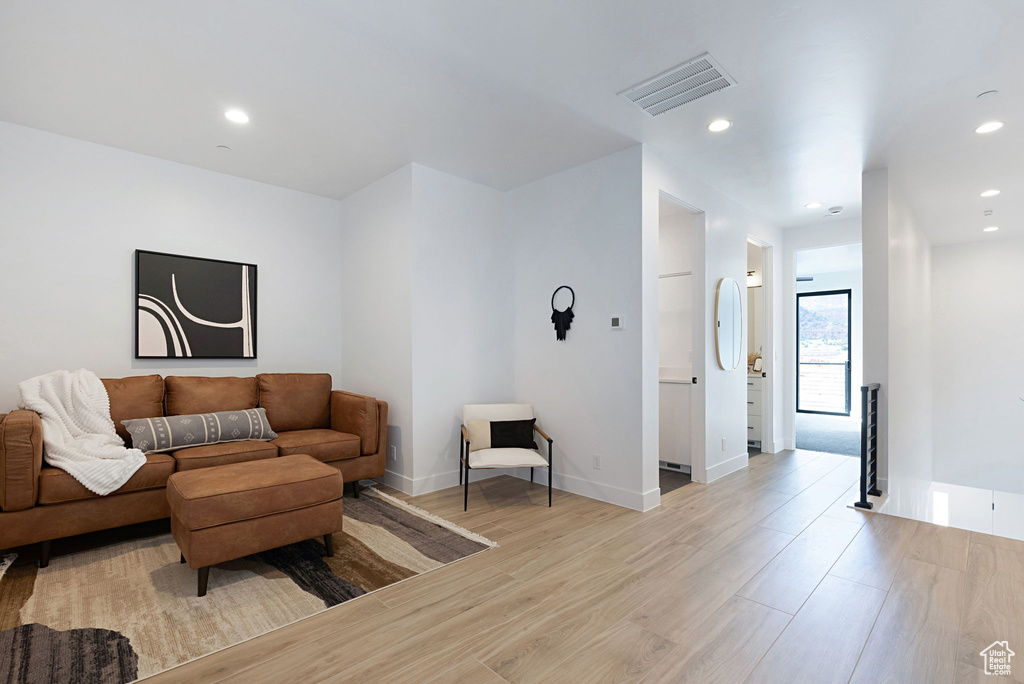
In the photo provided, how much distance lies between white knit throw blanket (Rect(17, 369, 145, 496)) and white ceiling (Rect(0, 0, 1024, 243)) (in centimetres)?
173

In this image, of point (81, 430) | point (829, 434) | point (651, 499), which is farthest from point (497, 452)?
point (829, 434)

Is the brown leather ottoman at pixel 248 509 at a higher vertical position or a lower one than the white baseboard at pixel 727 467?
higher

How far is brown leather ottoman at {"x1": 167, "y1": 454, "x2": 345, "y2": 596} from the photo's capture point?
87.8 inches

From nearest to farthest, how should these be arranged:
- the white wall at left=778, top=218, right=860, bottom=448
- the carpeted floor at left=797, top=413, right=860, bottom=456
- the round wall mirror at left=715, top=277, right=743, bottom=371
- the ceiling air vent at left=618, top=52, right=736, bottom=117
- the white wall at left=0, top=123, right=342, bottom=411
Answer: the ceiling air vent at left=618, top=52, right=736, bottom=117
the white wall at left=0, top=123, right=342, bottom=411
the round wall mirror at left=715, top=277, right=743, bottom=371
the white wall at left=778, top=218, right=860, bottom=448
the carpeted floor at left=797, top=413, right=860, bottom=456

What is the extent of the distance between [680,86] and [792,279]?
401 centimetres

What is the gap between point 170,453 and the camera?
10.4 ft

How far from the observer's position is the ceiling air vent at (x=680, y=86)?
2529mm

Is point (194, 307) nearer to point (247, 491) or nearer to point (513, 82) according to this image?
point (247, 491)

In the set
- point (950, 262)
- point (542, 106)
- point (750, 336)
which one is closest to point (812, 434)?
point (750, 336)

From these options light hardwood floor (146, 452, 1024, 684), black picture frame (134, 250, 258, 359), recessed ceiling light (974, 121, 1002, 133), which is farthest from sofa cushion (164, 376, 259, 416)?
recessed ceiling light (974, 121, 1002, 133)

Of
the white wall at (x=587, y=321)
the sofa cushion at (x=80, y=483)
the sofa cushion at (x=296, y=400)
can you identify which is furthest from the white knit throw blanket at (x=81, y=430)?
the white wall at (x=587, y=321)

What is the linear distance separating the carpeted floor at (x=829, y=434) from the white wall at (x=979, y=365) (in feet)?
3.61

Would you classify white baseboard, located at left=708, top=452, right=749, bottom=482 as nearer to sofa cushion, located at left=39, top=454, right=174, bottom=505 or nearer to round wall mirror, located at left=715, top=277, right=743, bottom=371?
round wall mirror, located at left=715, top=277, right=743, bottom=371

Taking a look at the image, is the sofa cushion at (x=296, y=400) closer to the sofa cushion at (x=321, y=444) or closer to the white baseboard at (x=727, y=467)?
the sofa cushion at (x=321, y=444)
